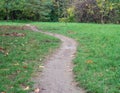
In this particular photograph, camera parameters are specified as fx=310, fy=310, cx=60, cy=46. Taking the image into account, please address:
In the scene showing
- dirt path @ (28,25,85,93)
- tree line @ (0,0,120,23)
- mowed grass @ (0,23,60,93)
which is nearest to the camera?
dirt path @ (28,25,85,93)

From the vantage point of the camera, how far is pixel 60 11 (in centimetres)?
5066

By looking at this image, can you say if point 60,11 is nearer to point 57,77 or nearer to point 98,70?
point 98,70

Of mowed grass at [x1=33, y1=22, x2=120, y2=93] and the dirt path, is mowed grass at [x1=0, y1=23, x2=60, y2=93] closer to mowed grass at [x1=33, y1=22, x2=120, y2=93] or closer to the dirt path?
the dirt path

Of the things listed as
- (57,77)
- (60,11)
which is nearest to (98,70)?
(57,77)

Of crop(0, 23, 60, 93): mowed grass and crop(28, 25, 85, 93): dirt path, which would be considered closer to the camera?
crop(28, 25, 85, 93): dirt path

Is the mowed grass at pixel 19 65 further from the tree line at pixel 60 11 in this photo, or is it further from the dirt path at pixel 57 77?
the tree line at pixel 60 11

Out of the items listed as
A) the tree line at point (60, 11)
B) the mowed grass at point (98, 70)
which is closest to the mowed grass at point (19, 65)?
the mowed grass at point (98, 70)

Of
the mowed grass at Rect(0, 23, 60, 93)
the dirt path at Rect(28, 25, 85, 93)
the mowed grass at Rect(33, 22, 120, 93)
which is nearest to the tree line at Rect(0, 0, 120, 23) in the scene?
the mowed grass at Rect(0, 23, 60, 93)

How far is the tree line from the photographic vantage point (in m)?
37.6

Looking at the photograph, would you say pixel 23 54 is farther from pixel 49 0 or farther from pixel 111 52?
pixel 49 0

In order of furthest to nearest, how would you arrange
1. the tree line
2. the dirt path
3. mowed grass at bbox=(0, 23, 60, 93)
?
the tree line → mowed grass at bbox=(0, 23, 60, 93) → the dirt path

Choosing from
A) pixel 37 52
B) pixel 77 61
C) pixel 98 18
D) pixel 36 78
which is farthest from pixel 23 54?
pixel 98 18

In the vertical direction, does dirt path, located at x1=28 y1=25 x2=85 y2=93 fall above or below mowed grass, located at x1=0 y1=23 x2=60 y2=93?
below

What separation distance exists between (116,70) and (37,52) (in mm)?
4032
